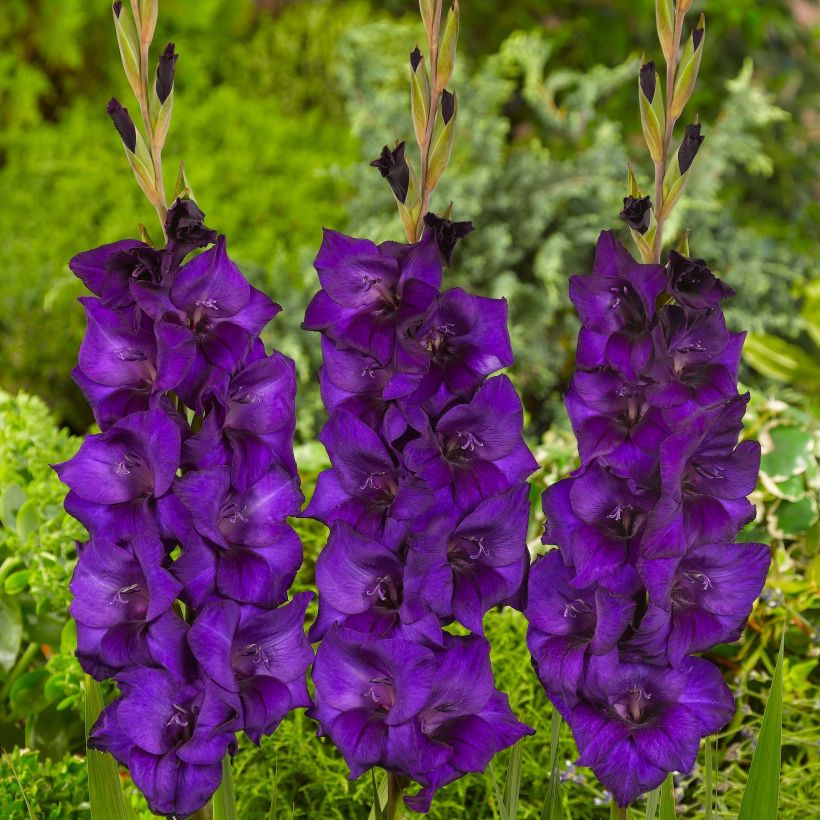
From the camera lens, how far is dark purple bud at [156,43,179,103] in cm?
89

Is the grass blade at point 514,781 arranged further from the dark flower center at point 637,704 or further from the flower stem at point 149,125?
the flower stem at point 149,125

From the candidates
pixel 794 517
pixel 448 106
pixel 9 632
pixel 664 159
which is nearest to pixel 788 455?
pixel 794 517

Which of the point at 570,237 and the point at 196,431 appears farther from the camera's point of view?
the point at 570,237

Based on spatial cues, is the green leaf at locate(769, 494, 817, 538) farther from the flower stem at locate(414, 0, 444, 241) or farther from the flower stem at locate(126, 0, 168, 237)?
the flower stem at locate(126, 0, 168, 237)

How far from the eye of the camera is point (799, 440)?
5.82 ft

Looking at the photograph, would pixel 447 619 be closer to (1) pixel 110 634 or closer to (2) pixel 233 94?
(1) pixel 110 634

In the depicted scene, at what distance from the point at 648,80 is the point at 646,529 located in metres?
0.36

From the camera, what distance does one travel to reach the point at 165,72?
0.90 metres

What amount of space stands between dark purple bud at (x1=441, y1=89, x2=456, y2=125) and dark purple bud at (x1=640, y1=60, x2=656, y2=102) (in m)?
0.15

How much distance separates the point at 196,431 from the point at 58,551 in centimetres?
75

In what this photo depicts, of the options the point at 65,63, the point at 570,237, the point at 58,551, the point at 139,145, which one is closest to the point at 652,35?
the point at 570,237

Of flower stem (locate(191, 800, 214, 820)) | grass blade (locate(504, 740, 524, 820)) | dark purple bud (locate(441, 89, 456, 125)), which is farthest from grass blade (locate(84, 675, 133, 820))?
dark purple bud (locate(441, 89, 456, 125))

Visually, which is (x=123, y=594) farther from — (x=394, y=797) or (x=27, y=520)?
(x=27, y=520)

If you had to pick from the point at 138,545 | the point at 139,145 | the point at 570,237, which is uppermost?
the point at 139,145
